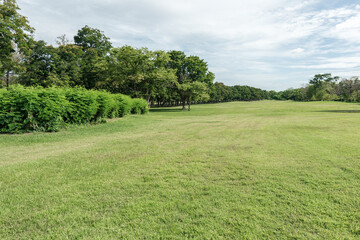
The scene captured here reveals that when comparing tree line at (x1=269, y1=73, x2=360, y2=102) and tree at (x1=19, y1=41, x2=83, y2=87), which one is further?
tree line at (x1=269, y1=73, x2=360, y2=102)

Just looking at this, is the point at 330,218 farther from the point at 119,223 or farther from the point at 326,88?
the point at 326,88

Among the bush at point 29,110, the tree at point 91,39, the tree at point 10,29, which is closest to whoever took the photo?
the bush at point 29,110

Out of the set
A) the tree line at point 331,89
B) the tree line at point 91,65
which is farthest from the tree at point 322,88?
the tree line at point 91,65

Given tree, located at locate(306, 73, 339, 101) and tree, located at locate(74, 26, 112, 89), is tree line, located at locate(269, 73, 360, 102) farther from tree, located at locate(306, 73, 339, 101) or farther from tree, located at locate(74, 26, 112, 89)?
tree, located at locate(74, 26, 112, 89)

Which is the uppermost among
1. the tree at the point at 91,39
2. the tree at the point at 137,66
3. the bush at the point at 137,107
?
the tree at the point at 91,39

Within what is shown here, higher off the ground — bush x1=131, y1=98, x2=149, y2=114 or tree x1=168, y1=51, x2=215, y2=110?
tree x1=168, y1=51, x2=215, y2=110

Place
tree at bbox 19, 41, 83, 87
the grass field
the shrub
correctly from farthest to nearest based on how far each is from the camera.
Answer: tree at bbox 19, 41, 83, 87, the shrub, the grass field

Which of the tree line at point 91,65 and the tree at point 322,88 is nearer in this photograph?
the tree line at point 91,65

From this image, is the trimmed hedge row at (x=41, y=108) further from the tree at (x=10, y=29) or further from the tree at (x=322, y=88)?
the tree at (x=322, y=88)

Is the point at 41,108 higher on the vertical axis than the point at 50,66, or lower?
lower

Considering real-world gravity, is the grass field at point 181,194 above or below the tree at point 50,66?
below

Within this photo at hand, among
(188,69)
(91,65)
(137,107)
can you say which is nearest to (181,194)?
(137,107)

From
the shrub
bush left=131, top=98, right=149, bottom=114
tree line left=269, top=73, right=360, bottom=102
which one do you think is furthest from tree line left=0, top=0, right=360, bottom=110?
tree line left=269, top=73, right=360, bottom=102

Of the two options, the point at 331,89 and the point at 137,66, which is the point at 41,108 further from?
the point at 331,89
